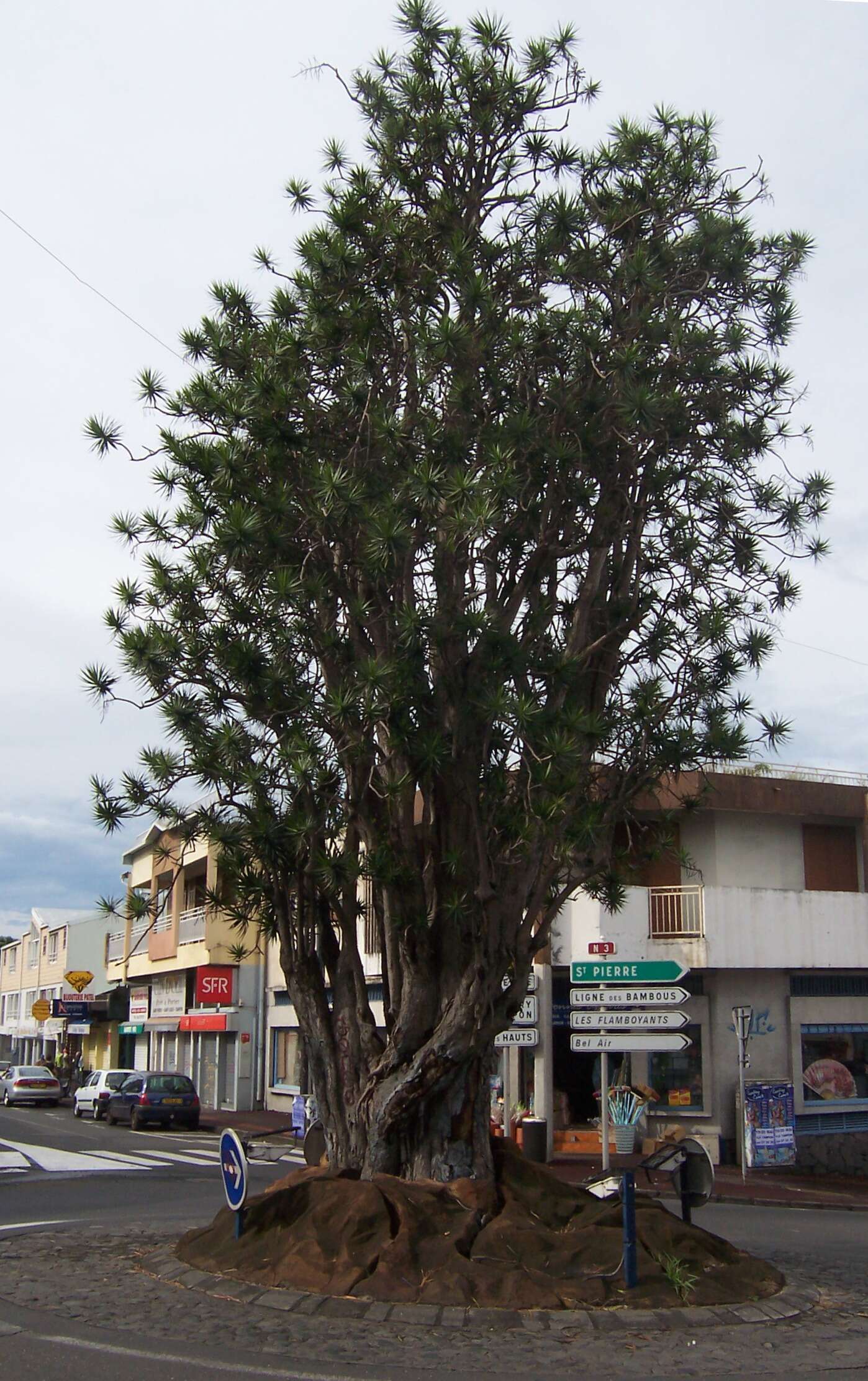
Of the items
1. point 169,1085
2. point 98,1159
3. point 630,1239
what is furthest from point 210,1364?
point 169,1085

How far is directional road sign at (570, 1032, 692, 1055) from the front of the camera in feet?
38.6

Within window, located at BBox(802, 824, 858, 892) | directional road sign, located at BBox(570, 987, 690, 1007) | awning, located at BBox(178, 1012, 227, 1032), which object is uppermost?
window, located at BBox(802, 824, 858, 892)

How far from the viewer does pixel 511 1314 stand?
869cm

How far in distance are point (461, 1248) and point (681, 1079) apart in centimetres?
1667

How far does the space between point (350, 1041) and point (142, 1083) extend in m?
23.8

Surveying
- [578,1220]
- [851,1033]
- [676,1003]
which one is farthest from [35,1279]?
[851,1033]

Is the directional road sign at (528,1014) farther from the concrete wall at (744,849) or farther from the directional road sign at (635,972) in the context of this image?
the directional road sign at (635,972)

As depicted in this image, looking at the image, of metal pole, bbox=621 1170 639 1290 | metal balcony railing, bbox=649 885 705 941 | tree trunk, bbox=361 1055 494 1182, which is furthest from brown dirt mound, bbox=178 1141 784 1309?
Answer: metal balcony railing, bbox=649 885 705 941

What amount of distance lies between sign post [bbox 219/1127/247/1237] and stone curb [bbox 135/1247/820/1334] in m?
0.68

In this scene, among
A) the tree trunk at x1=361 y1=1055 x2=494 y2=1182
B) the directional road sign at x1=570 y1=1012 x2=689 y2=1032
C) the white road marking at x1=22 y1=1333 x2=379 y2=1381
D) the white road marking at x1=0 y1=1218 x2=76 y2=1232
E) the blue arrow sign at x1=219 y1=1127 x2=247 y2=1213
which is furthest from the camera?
the white road marking at x1=0 y1=1218 x2=76 y2=1232

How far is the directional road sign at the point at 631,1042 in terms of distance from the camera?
11.8 metres

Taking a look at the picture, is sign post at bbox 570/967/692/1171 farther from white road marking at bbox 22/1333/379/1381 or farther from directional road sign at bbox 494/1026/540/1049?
directional road sign at bbox 494/1026/540/1049

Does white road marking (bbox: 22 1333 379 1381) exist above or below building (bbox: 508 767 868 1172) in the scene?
below

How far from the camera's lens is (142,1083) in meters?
33.2
